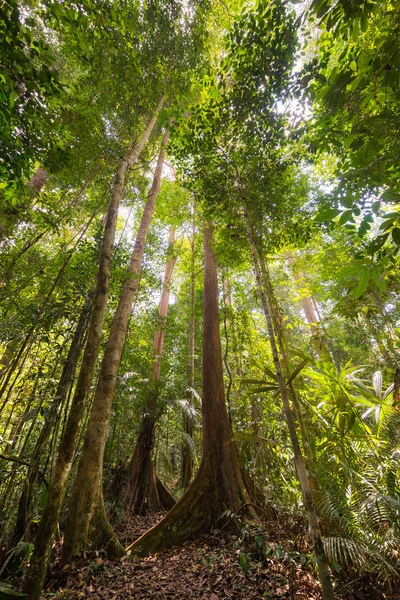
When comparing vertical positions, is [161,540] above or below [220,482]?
below

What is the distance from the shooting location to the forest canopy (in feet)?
7.53

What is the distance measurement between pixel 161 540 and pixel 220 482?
47.9 inches

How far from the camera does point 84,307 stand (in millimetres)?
4441

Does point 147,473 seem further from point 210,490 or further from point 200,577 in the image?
point 200,577

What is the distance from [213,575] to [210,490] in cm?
125

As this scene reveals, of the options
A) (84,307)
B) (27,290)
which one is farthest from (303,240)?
(27,290)

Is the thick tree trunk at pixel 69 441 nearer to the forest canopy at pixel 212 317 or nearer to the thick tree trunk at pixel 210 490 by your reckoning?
the forest canopy at pixel 212 317

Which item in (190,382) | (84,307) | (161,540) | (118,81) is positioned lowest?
(161,540)

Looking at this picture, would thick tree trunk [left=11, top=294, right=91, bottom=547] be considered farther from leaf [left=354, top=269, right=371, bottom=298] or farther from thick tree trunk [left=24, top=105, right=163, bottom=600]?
leaf [left=354, top=269, right=371, bottom=298]

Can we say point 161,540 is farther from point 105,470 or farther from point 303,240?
point 303,240

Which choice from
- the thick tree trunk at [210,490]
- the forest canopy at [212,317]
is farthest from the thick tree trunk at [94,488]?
the thick tree trunk at [210,490]

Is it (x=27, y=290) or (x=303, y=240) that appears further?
(x=27, y=290)

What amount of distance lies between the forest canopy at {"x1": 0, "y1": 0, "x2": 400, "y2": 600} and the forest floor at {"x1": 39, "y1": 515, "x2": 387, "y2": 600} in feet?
0.08

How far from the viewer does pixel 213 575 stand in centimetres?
Answer: 328
